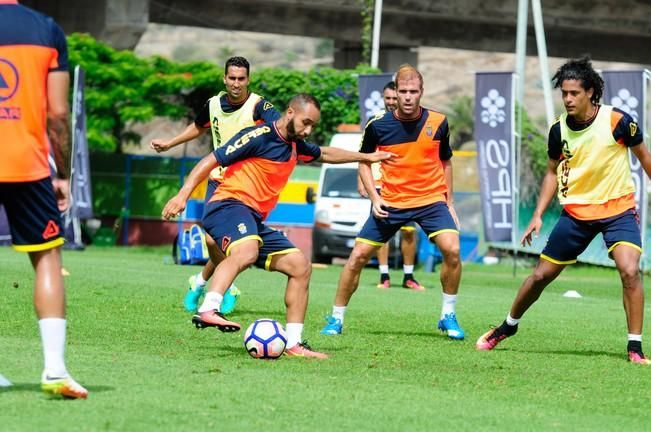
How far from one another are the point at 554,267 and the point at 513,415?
360cm

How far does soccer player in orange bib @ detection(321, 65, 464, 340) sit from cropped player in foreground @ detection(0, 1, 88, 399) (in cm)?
528

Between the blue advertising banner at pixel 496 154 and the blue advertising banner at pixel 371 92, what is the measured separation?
1.96 metres

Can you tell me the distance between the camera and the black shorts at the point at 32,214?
7.91m

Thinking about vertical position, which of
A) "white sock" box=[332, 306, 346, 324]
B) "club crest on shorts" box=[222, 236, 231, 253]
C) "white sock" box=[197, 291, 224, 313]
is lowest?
"white sock" box=[332, 306, 346, 324]

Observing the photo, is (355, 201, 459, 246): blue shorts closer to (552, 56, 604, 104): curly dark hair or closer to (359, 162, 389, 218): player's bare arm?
(359, 162, 389, 218): player's bare arm

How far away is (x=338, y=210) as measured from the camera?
93.5 ft

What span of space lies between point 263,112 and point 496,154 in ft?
39.5

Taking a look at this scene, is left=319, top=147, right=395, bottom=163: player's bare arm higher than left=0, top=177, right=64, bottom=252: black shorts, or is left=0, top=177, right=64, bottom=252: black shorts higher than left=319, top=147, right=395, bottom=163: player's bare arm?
left=319, top=147, right=395, bottom=163: player's bare arm

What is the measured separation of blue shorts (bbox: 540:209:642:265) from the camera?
11.4 metres

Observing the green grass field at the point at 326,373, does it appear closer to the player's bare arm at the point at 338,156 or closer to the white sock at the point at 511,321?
the white sock at the point at 511,321

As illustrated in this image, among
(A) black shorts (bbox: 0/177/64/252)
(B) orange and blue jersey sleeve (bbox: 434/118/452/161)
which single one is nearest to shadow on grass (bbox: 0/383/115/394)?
(A) black shorts (bbox: 0/177/64/252)

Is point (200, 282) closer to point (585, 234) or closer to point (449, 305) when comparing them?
point (449, 305)

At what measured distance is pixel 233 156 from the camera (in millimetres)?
10945

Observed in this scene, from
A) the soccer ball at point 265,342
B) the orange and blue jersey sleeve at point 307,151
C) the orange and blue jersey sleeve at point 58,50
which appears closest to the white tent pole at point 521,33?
the orange and blue jersey sleeve at point 307,151
